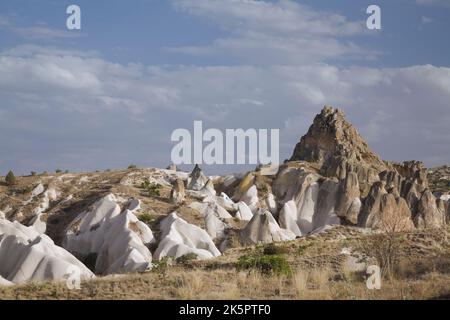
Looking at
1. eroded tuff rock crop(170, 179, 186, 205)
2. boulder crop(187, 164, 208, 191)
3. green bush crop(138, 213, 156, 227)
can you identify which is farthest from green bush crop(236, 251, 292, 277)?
boulder crop(187, 164, 208, 191)

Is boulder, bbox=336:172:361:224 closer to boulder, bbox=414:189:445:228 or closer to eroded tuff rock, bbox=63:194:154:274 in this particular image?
boulder, bbox=414:189:445:228

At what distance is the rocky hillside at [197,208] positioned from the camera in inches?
1556

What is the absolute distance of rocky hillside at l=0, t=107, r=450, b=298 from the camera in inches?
1556

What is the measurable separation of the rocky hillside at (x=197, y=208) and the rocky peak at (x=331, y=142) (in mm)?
147

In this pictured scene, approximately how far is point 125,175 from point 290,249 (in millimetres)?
44982

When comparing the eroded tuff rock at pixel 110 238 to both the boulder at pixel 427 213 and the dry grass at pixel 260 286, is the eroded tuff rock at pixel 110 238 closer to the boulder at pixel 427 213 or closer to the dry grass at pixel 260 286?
the dry grass at pixel 260 286

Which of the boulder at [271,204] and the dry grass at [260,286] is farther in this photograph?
the boulder at [271,204]

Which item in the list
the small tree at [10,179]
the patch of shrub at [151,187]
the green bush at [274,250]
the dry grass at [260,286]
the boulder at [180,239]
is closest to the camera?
the dry grass at [260,286]

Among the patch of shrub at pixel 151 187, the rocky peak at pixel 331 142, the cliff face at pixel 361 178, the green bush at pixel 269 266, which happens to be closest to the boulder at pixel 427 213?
the cliff face at pixel 361 178

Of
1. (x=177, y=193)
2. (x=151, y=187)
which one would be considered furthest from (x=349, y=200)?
(x=151, y=187)

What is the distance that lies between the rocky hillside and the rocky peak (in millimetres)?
147

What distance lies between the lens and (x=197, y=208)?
5516cm

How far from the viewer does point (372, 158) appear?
265 feet
